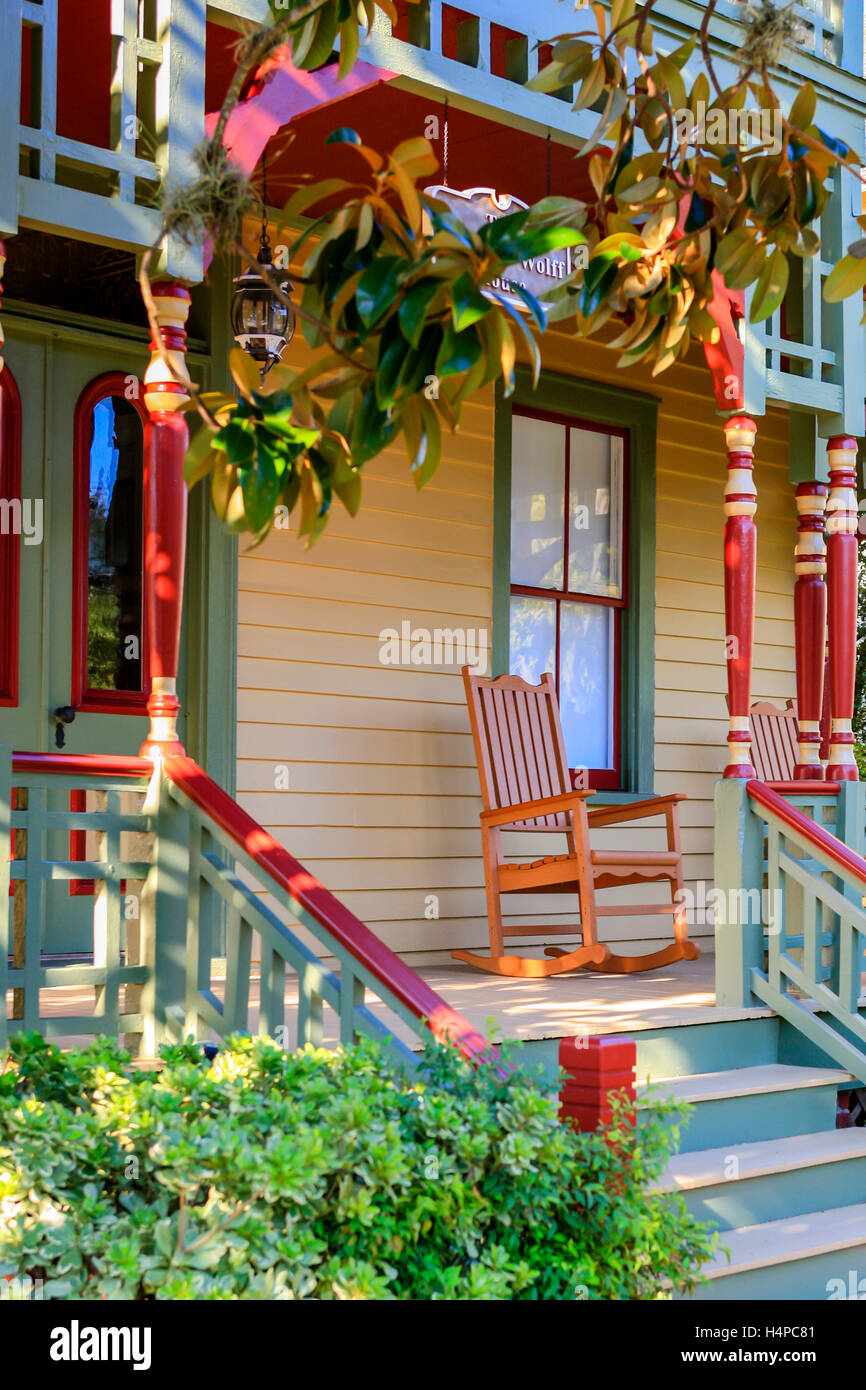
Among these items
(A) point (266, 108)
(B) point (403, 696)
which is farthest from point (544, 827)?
(A) point (266, 108)

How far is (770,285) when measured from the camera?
9.69ft

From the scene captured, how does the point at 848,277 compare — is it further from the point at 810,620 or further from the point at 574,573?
the point at 574,573

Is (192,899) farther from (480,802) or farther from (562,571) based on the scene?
(562,571)

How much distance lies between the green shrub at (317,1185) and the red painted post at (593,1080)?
0.25 feet

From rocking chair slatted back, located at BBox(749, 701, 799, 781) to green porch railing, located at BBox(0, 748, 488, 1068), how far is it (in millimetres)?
4033

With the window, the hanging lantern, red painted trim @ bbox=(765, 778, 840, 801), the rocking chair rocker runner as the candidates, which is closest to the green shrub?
red painted trim @ bbox=(765, 778, 840, 801)

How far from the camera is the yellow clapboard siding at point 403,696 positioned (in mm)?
5691

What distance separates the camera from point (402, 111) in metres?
4.93

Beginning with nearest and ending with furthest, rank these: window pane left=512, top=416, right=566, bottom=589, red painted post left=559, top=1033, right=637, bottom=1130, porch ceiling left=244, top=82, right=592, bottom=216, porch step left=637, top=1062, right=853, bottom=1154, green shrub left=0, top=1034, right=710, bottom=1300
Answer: green shrub left=0, top=1034, right=710, bottom=1300 → red painted post left=559, top=1033, right=637, bottom=1130 → porch step left=637, top=1062, right=853, bottom=1154 → porch ceiling left=244, top=82, right=592, bottom=216 → window pane left=512, top=416, right=566, bottom=589

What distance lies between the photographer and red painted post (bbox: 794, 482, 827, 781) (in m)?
5.80

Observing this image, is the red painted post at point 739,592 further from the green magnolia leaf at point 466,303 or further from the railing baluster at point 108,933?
the green magnolia leaf at point 466,303

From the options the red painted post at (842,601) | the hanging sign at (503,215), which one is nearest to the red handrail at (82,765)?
the hanging sign at (503,215)

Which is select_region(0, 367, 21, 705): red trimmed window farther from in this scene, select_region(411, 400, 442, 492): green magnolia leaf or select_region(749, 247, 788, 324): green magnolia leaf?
select_region(411, 400, 442, 492): green magnolia leaf
